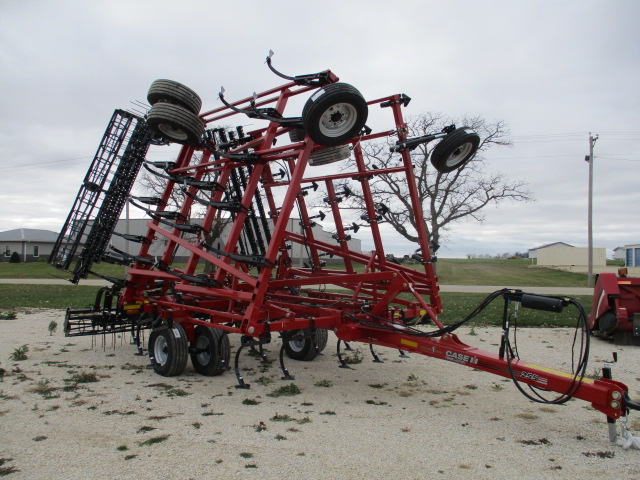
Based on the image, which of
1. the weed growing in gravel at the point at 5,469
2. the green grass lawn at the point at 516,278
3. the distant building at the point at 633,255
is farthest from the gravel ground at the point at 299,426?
the distant building at the point at 633,255

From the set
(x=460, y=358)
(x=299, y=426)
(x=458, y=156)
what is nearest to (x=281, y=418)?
(x=299, y=426)

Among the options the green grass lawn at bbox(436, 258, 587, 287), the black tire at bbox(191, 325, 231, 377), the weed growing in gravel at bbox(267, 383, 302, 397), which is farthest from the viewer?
the green grass lawn at bbox(436, 258, 587, 287)

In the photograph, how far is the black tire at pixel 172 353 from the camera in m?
6.82

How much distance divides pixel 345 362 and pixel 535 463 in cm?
393

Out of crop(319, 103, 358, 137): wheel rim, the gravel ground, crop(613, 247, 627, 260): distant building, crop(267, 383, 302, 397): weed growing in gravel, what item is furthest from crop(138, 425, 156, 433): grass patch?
crop(613, 247, 627, 260): distant building

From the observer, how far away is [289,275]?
8.73 meters

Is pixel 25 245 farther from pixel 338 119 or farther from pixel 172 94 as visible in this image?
pixel 338 119

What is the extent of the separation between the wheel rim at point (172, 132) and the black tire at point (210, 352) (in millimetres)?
2784

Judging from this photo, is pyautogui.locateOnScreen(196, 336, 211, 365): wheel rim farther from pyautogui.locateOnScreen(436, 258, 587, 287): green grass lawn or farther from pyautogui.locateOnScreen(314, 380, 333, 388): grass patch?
pyautogui.locateOnScreen(436, 258, 587, 287): green grass lawn

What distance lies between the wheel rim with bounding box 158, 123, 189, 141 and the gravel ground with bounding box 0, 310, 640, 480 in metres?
A: 3.39

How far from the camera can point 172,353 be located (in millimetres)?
6828

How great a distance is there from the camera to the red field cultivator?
18.3 feet

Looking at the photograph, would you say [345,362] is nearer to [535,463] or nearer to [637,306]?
[535,463]

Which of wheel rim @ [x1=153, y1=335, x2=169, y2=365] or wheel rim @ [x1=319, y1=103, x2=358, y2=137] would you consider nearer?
wheel rim @ [x1=319, y1=103, x2=358, y2=137]
